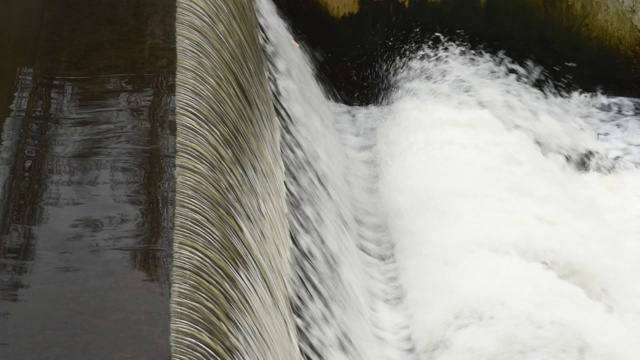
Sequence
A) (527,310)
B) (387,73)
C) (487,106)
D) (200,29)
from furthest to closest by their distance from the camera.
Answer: (387,73), (487,106), (527,310), (200,29)

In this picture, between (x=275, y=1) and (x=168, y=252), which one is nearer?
(x=168, y=252)

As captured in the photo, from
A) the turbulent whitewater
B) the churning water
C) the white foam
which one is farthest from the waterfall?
the white foam

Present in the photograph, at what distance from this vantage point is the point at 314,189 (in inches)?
160

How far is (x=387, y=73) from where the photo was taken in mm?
5801

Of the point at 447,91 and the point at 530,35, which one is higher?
the point at 530,35

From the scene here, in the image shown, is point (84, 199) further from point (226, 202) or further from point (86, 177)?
point (226, 202)

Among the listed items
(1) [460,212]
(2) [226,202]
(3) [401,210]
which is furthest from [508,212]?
(2) [226,202]

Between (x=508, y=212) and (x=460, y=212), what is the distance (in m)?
0.23

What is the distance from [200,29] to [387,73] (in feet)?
8.12

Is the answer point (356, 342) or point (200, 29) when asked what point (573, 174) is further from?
point (200, 29)

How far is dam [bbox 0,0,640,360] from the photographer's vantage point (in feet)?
7.92

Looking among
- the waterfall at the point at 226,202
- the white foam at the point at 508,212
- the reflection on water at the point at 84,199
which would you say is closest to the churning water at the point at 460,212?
the white foam at the point at 508,212

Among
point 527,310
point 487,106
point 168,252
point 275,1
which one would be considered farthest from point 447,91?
point 168,252

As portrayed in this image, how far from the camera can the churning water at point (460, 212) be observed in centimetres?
376
